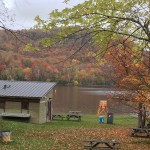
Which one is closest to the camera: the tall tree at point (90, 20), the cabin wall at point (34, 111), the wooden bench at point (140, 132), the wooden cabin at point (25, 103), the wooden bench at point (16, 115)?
the tall tree at point (90, 20)

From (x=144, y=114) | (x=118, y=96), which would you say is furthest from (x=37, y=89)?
(x=144, y=114)

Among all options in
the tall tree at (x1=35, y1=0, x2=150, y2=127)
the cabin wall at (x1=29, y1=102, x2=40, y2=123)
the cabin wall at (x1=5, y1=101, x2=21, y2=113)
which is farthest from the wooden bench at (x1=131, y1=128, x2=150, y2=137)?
the tall tree at (x1=35, y1=0, x2=150, y2=127)

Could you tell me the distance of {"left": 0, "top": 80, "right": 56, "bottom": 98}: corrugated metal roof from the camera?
30641 millimetres

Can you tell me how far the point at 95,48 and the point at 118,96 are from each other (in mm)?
17619

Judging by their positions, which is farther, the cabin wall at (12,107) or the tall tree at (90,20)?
the cabin wall at (12,107)

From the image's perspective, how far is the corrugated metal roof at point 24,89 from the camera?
30641mm

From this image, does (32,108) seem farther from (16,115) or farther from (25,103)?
(16,115)

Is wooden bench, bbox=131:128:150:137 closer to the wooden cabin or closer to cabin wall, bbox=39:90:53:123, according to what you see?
the wooden cabin

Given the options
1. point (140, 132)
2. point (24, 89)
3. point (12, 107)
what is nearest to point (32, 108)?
point (12, 107)

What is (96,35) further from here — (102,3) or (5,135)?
(5,135)

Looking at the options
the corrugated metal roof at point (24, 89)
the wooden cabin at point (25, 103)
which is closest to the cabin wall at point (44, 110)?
the wooden cabin at point (25, 103)

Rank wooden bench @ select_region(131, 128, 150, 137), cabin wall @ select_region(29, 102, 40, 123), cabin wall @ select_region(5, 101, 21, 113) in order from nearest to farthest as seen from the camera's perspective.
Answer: wooden bench @ select_region(131, 128, 150, 137)
cabin wall @ select_region(29, 102, 40, 123)
cabin wall @ select_region(5, 101, 21, 113)

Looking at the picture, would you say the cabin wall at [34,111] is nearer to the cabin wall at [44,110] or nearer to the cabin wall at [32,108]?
the cabin wall at [32,108]

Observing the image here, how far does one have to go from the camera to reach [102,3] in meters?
8.88
